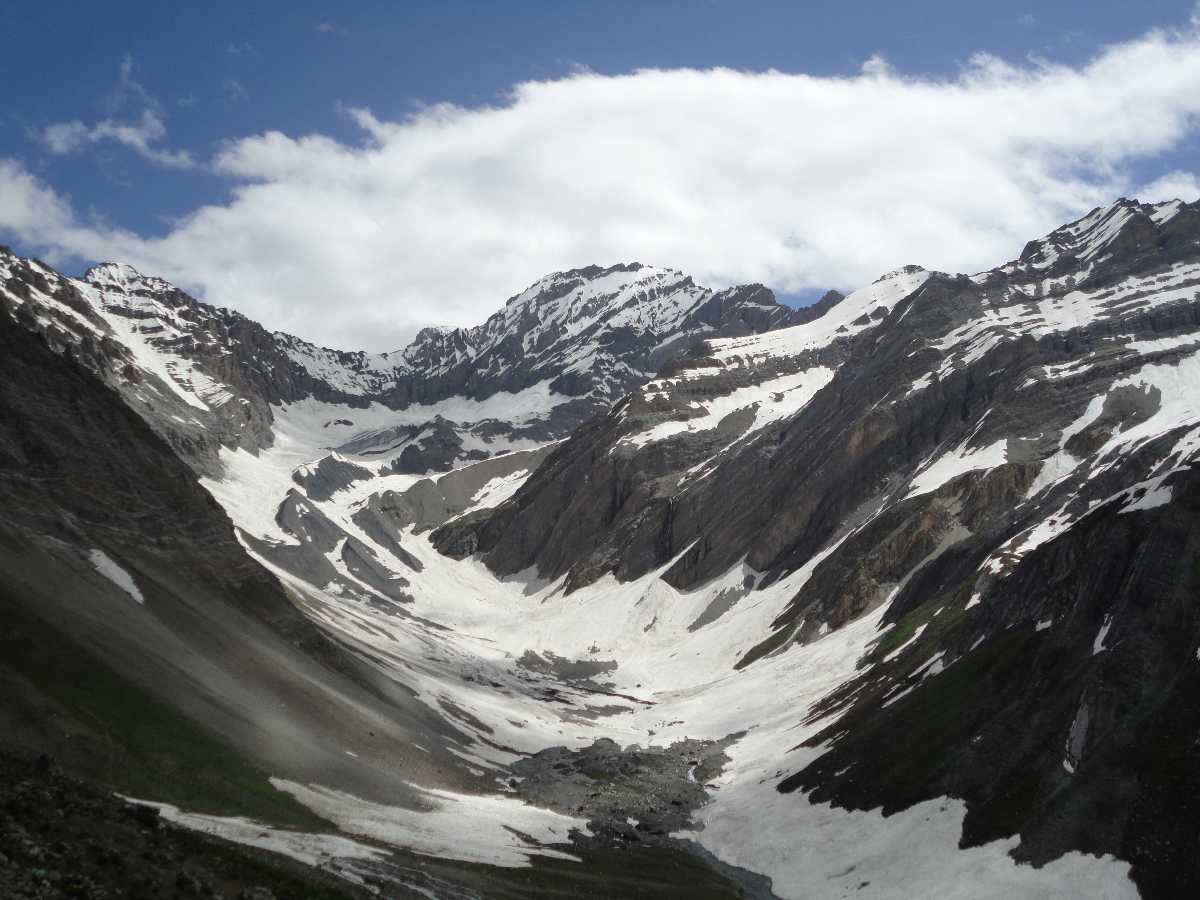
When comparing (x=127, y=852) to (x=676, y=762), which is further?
(x=676, y=762)

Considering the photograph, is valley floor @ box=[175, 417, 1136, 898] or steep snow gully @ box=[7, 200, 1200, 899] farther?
valley floor @ box=[175, 417, 1136, 898]

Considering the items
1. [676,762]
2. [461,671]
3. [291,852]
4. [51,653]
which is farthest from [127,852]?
[461,671]

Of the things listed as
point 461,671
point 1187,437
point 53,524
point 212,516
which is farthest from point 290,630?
point 1187,437

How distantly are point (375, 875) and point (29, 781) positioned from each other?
11700mm

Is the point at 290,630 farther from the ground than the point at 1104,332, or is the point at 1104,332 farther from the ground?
the point at 1104,332

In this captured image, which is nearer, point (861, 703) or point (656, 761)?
point (861, 703)

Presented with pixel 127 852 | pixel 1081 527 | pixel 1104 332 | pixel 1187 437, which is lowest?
pixel 127 852

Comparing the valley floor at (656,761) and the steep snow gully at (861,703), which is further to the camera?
the valley floor at (656,761)

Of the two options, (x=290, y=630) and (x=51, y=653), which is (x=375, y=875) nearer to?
(x=51, y=653)

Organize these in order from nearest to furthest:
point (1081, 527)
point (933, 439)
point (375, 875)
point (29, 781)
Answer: point (29, 781), point (375, 875), point (1081, 527), point (933, 439)

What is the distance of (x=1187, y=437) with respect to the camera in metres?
122

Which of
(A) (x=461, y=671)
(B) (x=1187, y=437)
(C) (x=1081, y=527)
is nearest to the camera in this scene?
(C) (x=1081, y=527)

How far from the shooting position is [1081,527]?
74.2 m

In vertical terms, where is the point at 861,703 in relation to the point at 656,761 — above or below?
above
